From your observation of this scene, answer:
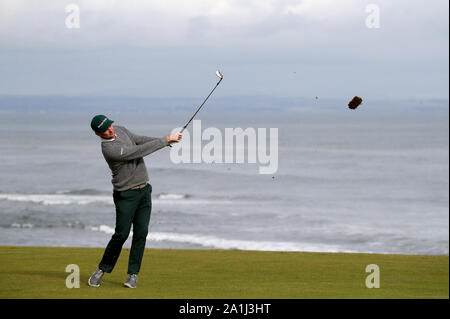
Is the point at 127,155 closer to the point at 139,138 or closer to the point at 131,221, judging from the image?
the point at 139,138

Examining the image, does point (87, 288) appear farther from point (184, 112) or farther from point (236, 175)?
point (184, 112)

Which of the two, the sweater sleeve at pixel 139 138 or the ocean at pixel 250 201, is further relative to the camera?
the ocean at pixel 250 201

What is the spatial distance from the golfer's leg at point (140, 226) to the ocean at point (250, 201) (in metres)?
7.04

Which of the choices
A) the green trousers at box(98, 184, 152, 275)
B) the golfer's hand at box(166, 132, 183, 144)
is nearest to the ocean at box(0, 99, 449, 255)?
the green trousers at box(98, 184, 152, 275)

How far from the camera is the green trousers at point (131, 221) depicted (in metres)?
7.65

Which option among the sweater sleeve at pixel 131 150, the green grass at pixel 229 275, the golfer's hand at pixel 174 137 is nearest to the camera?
the golfer's hand at pixel 174 137

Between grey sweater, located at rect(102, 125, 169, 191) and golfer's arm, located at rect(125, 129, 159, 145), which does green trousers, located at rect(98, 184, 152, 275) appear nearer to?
grey sweater, located at rect(102, 125, 169, 191)

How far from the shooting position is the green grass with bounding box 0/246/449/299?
8045 mm

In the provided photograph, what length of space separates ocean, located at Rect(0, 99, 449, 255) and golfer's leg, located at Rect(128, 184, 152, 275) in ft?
23.1

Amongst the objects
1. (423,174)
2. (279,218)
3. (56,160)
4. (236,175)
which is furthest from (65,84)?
(279,218)

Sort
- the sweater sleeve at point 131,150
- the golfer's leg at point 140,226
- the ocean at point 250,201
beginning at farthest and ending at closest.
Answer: the ocean at point 250,201 → the golfer's leg at point 140,226 → the sweater sleeve at point 131,150

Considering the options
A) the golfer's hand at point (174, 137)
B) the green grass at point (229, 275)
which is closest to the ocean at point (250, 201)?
the green grass at point (229, 275)

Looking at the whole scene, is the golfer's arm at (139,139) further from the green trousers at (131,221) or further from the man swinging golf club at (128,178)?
the green trousers at (131,221)

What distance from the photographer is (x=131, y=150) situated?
744 centimetres
